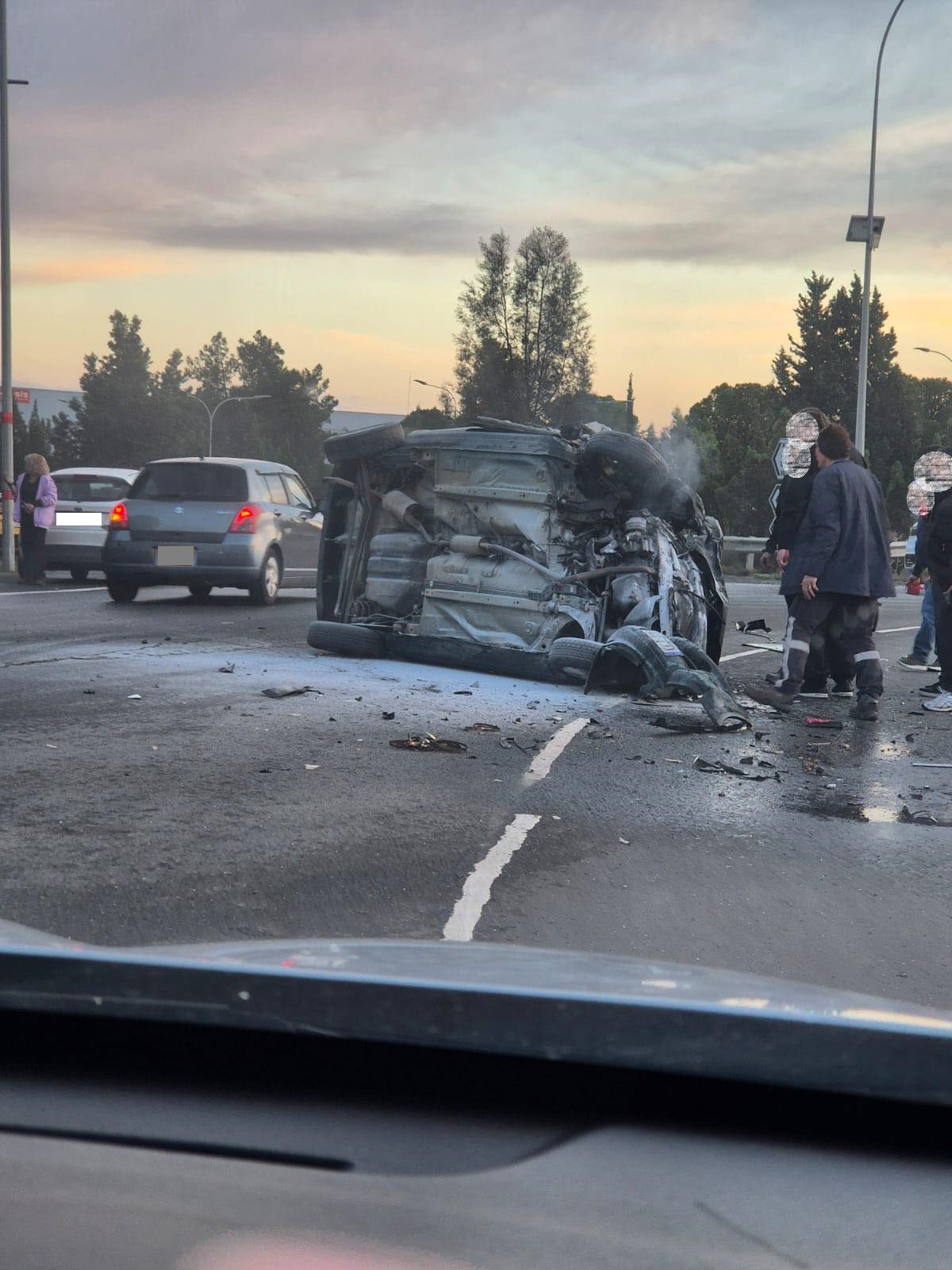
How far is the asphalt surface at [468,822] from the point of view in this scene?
4.19m

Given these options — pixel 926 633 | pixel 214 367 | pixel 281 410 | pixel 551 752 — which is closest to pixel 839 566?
pixel 551 752

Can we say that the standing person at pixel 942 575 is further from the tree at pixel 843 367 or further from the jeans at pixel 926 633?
the tree at pixel 843 367

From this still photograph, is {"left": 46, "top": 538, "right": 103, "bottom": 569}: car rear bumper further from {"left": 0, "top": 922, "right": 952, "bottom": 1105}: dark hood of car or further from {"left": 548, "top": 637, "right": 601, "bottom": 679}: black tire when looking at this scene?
{"left": 0, "top": 922, "right": 952, "bottom": 1105}: dark hood of car

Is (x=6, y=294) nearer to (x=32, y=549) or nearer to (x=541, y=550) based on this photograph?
(x=32, y=549)

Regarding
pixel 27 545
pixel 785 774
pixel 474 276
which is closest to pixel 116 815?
pixel 785 774

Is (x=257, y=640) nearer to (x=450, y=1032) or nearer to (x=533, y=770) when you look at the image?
(x=533, y=770)

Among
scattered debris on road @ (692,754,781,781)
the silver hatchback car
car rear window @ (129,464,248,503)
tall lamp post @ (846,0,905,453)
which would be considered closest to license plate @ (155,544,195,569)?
the silver hatchback car

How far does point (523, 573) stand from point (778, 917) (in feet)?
19.2

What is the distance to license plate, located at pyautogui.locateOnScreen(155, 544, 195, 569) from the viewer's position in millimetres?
15148

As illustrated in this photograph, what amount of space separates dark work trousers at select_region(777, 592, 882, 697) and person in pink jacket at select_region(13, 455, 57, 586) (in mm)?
11628

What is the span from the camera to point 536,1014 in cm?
147

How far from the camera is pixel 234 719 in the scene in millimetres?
7906

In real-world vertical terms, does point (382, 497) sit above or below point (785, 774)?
above

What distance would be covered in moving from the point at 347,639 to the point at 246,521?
5133 mm
